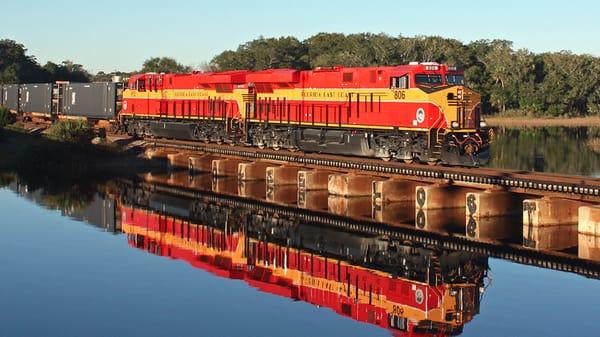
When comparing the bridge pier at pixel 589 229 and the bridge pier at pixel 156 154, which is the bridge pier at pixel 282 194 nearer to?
the bridge pier at pixel 156 154

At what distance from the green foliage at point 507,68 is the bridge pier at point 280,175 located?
218 ft

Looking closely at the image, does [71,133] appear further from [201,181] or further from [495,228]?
[495,228]

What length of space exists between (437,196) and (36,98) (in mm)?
45130

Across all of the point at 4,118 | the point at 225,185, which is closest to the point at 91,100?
the point at 4,118

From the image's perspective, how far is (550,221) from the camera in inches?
1021

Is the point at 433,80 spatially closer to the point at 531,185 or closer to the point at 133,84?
the point at 531,185

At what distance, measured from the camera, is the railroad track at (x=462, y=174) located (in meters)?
25.5

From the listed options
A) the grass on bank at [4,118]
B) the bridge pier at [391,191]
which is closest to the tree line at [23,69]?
the grass on bank at [4,118]

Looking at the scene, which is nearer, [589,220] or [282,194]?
[589,220]

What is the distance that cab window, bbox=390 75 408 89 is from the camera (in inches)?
1265

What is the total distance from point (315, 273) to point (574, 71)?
8895 centimetres

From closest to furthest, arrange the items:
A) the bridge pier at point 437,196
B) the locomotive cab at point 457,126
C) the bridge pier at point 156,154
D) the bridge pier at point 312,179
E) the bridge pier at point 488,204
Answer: the bridge pier at point 488,204, the bridge pier at point 437,196, the locomotive cab at point 457,126, the bridge pier at point 312,179, the bridge pier at point 156,154

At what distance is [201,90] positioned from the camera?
4622 centimetres

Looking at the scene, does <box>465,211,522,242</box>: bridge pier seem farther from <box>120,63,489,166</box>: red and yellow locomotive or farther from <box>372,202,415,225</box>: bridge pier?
<box>120,63,489,166</box>: red and yellow locomotive
